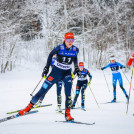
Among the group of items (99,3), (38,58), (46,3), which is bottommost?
(38,58)

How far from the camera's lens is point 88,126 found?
356cm

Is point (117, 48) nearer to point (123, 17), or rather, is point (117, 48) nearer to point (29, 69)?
point (123, 17)

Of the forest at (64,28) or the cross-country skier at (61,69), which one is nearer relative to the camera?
the cross-country skier at (61,69)

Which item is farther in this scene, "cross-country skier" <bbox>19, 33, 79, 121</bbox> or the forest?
the forest

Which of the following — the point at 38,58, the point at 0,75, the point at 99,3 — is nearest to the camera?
the point at 0,75

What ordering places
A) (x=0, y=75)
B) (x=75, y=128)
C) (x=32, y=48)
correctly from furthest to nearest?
(x=32, y=48), (x=0, y=75), (x=75, y=128)

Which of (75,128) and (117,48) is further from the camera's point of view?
(117,48)

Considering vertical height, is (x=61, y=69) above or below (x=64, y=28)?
below

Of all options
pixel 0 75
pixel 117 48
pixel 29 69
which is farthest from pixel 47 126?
pixel 117 48

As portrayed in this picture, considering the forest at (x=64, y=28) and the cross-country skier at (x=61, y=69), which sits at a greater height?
the forest at (x=64, y=28)

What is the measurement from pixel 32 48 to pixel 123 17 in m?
15.4

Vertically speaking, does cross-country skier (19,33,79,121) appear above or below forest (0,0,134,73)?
below

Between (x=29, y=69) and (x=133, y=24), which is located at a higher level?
(x=133, y=24)

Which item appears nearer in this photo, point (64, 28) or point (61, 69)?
point (61, 69)
